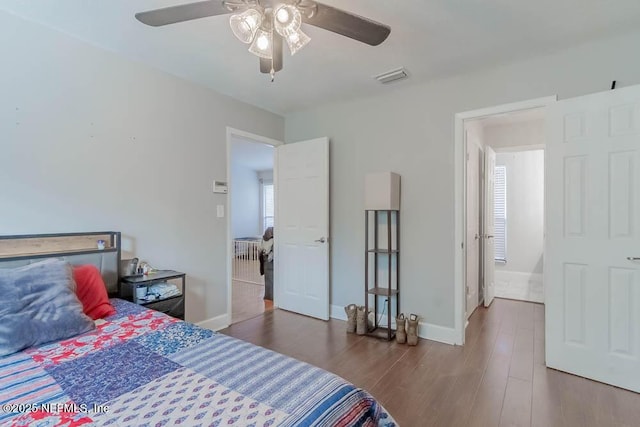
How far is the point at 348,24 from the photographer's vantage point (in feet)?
4.95

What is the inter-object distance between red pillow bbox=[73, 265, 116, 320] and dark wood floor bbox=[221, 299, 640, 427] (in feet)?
4.76

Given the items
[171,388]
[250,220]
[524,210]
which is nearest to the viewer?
[171,388]

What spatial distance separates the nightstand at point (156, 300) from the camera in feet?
7.86

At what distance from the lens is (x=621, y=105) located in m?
2.21

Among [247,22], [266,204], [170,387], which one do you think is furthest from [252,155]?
[170,387]

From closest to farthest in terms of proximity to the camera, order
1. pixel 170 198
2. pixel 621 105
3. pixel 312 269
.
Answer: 1. pixel 621 105
2. pixel 170 198
3. pixel 312 269

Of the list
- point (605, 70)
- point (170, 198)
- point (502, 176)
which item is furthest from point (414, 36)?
point (502, 176)

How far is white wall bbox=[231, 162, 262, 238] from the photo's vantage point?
8719 mm

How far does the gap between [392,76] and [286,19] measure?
5.71 ft

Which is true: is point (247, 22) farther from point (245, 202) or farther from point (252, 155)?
point (245, 202)

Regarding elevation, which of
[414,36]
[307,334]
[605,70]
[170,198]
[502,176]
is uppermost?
[414,36]

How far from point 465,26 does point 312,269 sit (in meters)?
2.74

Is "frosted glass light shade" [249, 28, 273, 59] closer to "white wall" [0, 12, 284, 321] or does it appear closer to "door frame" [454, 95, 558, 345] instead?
"white wall" [0, 12, 284, 321]

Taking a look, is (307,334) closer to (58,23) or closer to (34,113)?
(34,113)
